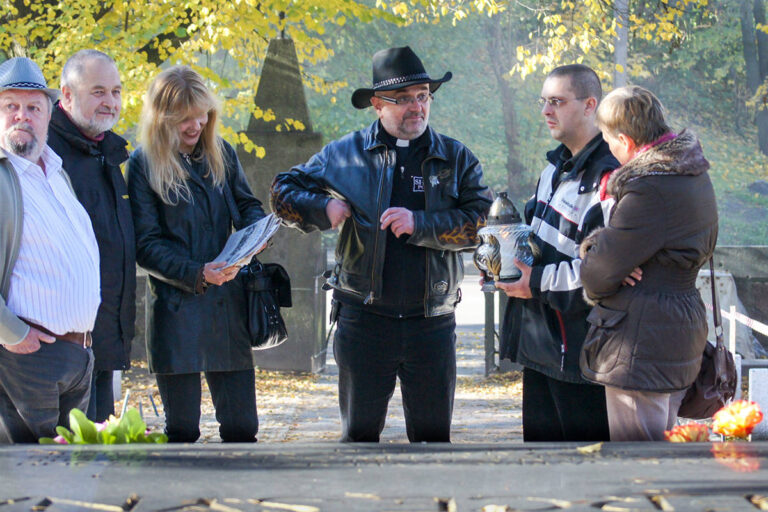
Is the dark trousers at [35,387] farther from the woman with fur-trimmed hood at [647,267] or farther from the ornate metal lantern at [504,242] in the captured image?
the woman with fur-trimmed hood at [647,267]

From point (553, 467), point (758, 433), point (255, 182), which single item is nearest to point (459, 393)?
point (255, 182)

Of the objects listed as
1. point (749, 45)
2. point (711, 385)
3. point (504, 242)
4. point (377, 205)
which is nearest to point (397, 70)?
point (377, 205)

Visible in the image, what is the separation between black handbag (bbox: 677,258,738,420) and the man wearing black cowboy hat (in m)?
1.11

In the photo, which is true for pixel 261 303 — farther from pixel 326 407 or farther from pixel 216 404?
pixel 326 407

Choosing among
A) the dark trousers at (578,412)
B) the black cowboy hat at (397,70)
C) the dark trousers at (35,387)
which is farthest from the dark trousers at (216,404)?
the black cowboy hat at (397,70)

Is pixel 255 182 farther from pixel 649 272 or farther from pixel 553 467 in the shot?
pixel 553 467

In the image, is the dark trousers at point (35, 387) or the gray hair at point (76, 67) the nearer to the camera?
→ the dark trousers at point (35, 387)

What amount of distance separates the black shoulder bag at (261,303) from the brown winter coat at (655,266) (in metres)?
1.47

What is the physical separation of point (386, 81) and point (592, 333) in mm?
1513

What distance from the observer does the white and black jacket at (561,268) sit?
3.76 meters

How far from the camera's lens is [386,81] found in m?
4.31

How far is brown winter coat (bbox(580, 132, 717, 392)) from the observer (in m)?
3.35

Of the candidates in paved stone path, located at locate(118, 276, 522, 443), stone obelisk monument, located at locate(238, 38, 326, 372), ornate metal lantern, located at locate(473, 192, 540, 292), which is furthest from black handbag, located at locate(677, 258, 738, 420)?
stone obelisk monument, located at locate(238, 38, 326, 372)

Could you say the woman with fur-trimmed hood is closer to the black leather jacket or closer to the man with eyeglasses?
the man with eyeglasses
